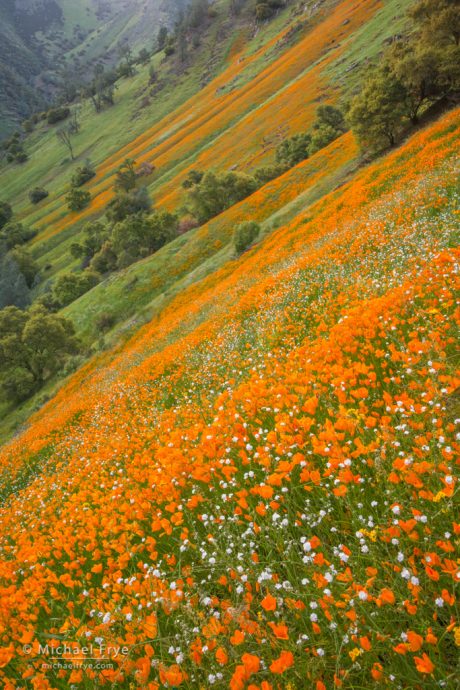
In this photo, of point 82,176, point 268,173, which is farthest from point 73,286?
point 82,176

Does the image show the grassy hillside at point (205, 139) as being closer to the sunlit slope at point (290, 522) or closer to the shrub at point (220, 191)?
the shrub at point (220, 191)

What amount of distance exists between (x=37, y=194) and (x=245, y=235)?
460ft

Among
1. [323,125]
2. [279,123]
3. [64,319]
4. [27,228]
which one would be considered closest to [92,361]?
[64,319]

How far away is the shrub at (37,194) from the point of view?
147m

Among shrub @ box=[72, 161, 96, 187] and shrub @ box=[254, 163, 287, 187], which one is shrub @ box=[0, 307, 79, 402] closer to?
shrub @ box=[254, 163, 287, 187]

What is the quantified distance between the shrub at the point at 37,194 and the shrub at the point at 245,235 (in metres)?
138

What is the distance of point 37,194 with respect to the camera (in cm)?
14738

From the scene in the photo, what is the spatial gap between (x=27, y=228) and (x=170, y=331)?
124925 millimetres

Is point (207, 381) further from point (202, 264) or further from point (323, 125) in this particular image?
point (323, 125)

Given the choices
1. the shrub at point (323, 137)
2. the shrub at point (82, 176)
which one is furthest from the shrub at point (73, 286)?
the shrub at point (82, 176)

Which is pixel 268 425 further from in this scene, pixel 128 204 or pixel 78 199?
pixel 78 199

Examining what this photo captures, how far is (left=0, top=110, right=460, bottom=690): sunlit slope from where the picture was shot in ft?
7.59

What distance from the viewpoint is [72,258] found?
98.5m

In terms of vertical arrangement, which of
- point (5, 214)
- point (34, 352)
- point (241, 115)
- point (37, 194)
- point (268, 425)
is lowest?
point (34, 352)
